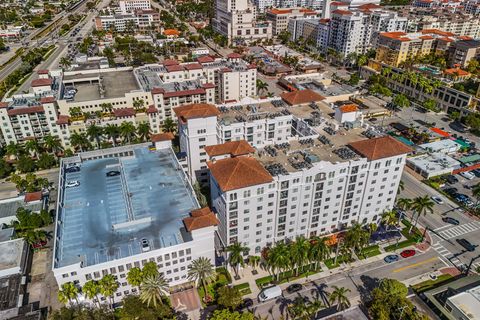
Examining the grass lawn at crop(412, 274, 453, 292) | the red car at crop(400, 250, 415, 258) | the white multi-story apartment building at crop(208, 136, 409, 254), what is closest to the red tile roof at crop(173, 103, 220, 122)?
the white multi-story apartment building at crop(208, 136, 409, 254)

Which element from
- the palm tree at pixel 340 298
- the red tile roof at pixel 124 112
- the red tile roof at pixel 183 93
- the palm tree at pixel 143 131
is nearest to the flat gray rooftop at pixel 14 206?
the palm tree at pixel 143 131

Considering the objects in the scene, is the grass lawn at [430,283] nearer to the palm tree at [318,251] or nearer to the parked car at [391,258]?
the parked car at [391,258]

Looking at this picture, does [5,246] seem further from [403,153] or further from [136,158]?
[403,153]

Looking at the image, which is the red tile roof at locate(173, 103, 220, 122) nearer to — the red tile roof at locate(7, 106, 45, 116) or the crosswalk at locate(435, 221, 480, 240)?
the red tile roof at locate(7, 106, 45, 116)

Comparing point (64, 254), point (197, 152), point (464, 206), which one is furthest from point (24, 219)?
point (464, 206)

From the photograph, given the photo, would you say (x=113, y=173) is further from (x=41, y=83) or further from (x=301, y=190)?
(x=41, y=83)
